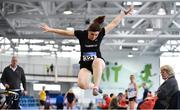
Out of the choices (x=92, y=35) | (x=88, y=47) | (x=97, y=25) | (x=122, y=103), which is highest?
(x=97, y=25)

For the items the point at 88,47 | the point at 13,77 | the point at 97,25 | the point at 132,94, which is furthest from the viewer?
the point at 132,94

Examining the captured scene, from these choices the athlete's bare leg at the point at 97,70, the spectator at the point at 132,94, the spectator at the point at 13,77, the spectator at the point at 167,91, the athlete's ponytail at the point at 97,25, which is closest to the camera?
the athlete's bare leg at the point at 97,70

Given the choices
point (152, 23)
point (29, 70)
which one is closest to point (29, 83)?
point (29, 70)

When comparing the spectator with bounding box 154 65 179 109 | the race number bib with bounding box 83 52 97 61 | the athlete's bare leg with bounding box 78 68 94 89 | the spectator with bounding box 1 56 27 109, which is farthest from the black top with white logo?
the spectator with bounding box 1 56 27 109

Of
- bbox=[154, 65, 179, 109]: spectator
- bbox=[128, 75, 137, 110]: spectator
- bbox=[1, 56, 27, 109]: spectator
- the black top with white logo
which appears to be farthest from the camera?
bbox=[128, 75, 137, 110]: spectator

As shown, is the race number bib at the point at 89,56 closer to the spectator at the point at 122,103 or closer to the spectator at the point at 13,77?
the spectator at the point at 13,77

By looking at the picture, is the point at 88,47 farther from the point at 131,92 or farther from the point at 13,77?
the point at 131,92

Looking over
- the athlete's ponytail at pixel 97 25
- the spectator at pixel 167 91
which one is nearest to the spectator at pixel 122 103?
the spectator at pixel 167 91

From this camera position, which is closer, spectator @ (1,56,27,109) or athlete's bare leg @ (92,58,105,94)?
athlete's bare leg @ (92,58,105,94)

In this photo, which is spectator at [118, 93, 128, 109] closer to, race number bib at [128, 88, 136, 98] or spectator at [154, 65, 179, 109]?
race number bib at [128, 88, 136, 98]

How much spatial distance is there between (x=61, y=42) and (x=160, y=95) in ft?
77.8

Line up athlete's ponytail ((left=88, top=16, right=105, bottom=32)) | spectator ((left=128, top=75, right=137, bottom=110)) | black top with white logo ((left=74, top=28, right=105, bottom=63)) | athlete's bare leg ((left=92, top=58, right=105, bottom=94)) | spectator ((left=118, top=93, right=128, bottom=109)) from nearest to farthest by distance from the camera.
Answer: athlete's bare leg ((left=92, top=58, right=105, bottom=94)), athlete's ponytail ((left=88, top=16, right=105, bottom=32)), black top with white logo ((left=74, top=28, right=105, bottom=63)), spectator ((left=128, top=75, right=137, bottom=110)), spectator ((left=118, top=93, right=128, bottom=109))

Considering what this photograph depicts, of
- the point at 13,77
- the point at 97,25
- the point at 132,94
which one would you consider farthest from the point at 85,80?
the point at 132,94

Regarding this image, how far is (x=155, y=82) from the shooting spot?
103 feet
